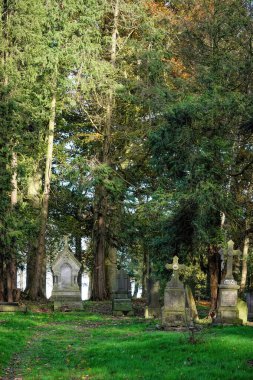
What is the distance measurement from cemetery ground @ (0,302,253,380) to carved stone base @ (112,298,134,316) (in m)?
5.08

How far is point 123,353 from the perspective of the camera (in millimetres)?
12992

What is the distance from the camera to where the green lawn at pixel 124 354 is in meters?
11.1

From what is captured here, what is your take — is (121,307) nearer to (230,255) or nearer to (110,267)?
(230,255)

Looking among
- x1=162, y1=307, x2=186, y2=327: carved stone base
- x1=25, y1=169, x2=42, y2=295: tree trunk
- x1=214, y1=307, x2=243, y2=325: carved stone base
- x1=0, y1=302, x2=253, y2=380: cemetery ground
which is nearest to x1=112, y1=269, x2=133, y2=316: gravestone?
x1=0, y1=302, x2=253, y2=380: cemetery ground

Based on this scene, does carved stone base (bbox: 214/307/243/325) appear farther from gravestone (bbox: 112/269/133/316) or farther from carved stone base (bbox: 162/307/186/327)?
gravestone (bbox: 112/269/133/316)

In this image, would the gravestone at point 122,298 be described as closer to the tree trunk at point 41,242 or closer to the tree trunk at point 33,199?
the tree trunk at point 41,242

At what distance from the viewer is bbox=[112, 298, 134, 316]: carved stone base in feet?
77.9

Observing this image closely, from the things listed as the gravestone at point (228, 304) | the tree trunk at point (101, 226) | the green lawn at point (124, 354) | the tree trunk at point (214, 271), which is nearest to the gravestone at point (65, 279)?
the tree trunk at point (101, 226)

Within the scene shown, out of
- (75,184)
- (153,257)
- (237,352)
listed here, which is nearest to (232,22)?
(153,257)

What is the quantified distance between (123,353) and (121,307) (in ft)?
35.9

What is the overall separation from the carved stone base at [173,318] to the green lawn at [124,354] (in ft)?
1.86

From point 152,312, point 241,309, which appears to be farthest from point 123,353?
point 152,312

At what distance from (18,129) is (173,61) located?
9.32 m

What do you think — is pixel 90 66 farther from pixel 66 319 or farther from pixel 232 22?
pixel 66 319
